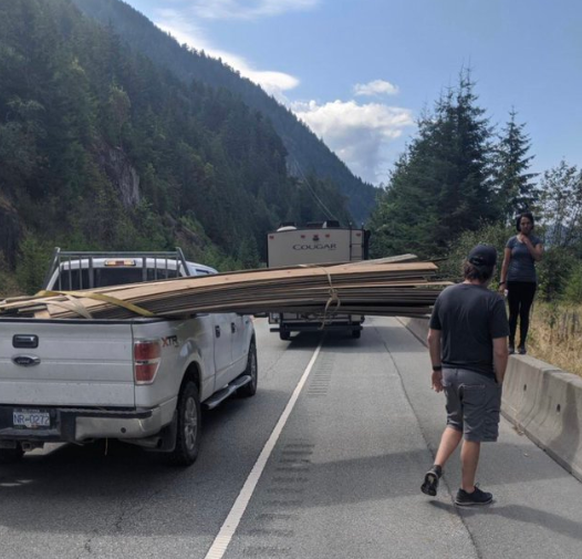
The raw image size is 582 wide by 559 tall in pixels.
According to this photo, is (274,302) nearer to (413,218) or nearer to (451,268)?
(451,268)

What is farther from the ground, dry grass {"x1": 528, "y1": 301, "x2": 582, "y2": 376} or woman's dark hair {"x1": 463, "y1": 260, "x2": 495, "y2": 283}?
woman's dark hair {"x1": 463, "y1": 260, "x2": 495, "y2": 283}

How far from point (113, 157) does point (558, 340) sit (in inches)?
2447

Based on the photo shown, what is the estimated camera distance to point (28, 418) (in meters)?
5.23

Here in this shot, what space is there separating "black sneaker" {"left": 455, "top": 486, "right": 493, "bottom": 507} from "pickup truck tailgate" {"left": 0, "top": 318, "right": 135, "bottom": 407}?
8.37ft

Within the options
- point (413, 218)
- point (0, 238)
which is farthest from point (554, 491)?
point (0, 238)

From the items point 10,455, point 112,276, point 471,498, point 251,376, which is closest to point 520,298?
point 251,376

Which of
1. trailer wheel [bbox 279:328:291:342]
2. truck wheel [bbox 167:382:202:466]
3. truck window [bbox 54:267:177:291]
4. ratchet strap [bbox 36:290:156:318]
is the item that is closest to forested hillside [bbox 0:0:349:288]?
trailer wheel [bbox 279:328:291:342]

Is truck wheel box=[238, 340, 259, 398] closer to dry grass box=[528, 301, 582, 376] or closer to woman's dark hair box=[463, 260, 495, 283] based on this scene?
dry grass box=[528, 301, 582, 376]

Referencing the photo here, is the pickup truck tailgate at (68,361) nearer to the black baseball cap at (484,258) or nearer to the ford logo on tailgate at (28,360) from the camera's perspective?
the ford logo on tailgate at (28,360)

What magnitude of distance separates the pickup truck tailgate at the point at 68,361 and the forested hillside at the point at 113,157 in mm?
26259

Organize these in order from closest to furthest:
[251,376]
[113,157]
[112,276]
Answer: [112,276], [251,376], [113,157]

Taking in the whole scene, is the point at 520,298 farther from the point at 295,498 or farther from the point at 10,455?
the point at 10,455

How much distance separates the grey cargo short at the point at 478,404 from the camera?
4.93 meters

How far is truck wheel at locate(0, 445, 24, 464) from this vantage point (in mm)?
6050
